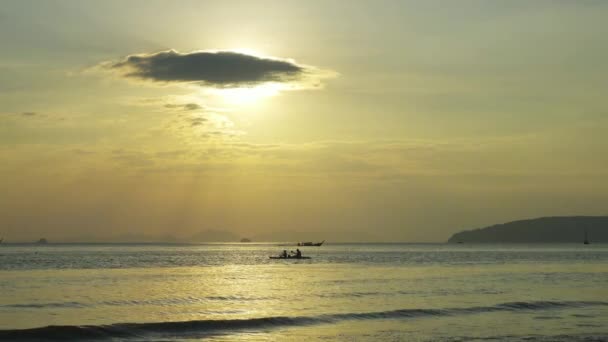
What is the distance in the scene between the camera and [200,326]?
37.2 m

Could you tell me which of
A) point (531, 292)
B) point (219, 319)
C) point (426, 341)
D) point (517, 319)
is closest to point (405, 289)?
point (531, 292)

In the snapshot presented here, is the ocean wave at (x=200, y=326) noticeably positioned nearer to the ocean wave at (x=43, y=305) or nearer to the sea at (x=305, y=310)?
the sea at (x=305, y=310)

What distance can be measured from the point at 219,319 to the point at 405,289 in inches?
924

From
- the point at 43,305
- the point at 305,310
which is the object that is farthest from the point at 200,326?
the point at 43,305

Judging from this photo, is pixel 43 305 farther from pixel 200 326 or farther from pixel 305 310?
pixel 305 310

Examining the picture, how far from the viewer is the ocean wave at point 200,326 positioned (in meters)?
34.0

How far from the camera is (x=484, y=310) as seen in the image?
1688 inches

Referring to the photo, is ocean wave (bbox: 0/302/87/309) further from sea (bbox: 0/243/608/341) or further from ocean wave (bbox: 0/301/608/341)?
ocean wave (bbox: 0/301/608/341)

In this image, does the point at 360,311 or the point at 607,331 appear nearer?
the point at 607,331

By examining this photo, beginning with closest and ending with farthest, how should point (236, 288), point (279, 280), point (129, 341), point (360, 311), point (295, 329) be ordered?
point (129, 341) → point (295, 329) → point (360, 311) → point (236, 288) → point (279, 280)

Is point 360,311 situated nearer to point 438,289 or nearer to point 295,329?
point 295,329

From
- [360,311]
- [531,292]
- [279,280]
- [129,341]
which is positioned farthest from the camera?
[279,280]

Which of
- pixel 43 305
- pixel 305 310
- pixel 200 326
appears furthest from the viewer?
pixel 43 305

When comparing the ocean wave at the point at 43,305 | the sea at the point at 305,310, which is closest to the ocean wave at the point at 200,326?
the sea at the point at 305,310
